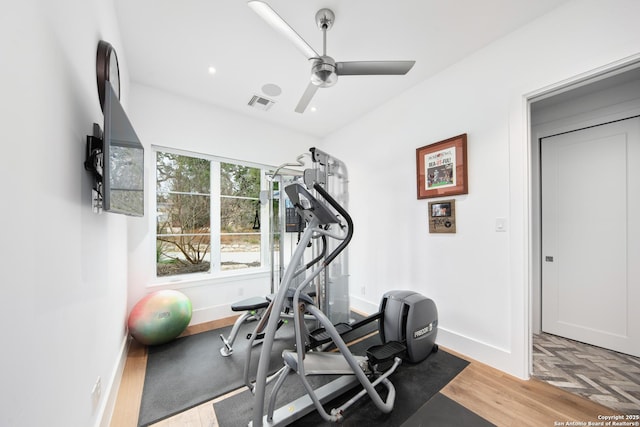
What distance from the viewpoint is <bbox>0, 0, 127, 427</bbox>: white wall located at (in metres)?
0.65

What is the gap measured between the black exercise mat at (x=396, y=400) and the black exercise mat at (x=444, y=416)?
4cm

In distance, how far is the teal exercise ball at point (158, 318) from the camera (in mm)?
2355

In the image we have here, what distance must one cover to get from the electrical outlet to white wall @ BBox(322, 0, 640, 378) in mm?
2861

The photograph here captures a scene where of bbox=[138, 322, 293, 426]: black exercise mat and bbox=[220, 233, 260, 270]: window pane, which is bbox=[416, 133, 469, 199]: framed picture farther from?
bbox=[220, 233, 260, 270]: window pane

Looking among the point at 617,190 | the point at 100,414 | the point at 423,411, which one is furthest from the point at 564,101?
the point at 100,414

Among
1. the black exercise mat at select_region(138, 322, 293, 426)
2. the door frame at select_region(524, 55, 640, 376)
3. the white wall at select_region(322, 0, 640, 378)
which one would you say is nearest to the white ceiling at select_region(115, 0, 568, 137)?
the white wall at select_region(322, 0, 640, 378)

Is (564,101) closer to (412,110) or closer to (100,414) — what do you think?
(412,110)

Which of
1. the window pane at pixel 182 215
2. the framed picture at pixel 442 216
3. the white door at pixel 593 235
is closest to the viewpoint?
the white door at pixel 593 235

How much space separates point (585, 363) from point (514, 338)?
829 millimetres

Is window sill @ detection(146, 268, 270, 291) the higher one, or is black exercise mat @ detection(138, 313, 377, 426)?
window sill @ detection(146, 268, 270, 291)

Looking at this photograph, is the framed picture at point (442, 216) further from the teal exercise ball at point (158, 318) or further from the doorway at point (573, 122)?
the teal exercise ball at point (158, 318)

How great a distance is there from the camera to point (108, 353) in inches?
66.1

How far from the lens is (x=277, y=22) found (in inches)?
56.0

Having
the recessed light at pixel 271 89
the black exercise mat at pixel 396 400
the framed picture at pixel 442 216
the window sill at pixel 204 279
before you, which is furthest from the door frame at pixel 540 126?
the window sill at pixel 204 279
